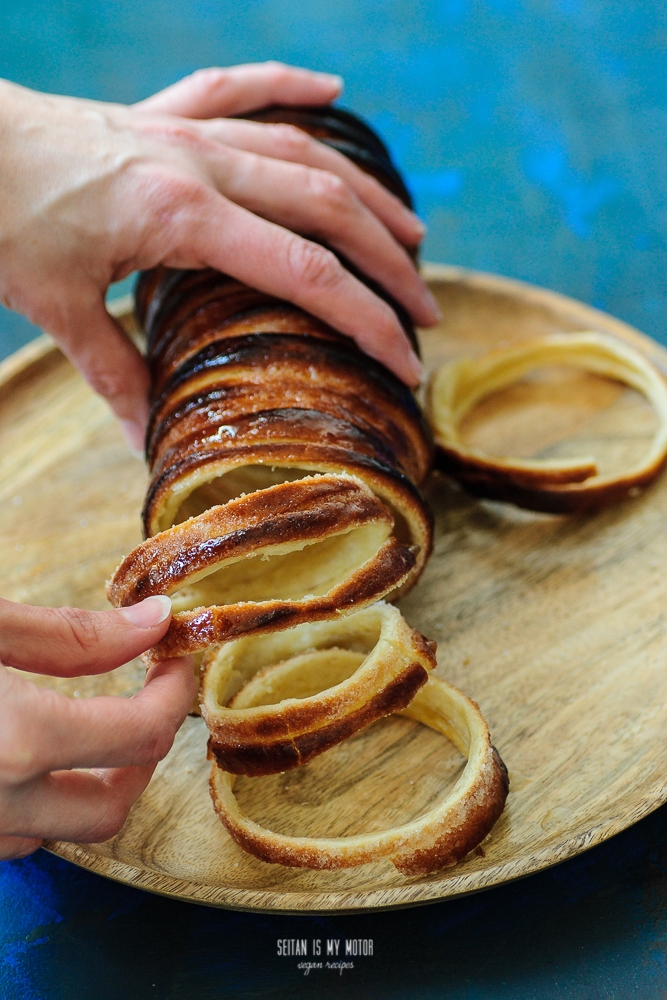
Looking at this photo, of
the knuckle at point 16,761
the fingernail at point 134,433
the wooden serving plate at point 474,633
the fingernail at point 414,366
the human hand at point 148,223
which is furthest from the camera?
the fingernail at point 134,433

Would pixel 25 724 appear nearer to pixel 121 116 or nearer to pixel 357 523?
pixel 357 523

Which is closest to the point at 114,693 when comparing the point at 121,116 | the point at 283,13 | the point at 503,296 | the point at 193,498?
the point at 193,498

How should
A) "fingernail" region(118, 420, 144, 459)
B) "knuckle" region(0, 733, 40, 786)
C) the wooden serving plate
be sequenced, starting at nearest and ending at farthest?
"knuckle" region(0, 733, 40, 786) → the wooden serving plate → "fingernail" region(118, 420, 144, 459)

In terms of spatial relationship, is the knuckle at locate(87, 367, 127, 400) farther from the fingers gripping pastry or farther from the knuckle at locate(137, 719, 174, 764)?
the knuckle at locate(137, 719, 174, 764)

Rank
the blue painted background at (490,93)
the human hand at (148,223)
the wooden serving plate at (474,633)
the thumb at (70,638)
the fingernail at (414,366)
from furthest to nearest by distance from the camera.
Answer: the blue painted background at (490,93)
the fingernail at (414,366)
the human hand at (148,223)
the wooden serving plate at (474,633)
the thumb at (70,638)

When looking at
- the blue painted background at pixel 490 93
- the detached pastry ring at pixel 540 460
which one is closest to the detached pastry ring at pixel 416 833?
the detached pastry ring at pixel 540 460

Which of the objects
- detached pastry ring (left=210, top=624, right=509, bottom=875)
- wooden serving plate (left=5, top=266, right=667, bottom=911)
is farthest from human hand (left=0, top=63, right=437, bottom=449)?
detached pastry ring (left=210, top=624, right=509, bottom=875)

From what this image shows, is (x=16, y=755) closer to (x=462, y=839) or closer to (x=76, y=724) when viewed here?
(x=76, y=724)

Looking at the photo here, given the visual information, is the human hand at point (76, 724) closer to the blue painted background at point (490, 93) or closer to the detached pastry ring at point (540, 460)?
the detached pastry ring at point (540, 460)
